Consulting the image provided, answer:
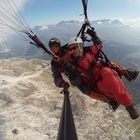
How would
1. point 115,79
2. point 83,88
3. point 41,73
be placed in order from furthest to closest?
point 41,73
point 83,88
point 115,79

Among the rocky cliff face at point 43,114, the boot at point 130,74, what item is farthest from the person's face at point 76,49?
the rocky cliff face at point 43,114

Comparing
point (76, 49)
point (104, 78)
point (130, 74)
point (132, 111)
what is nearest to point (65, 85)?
point (104, 78)

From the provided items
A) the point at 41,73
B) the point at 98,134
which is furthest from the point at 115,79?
the point at 41,73

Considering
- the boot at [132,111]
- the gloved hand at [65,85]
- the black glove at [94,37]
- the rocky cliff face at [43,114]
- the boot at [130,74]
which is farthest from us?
the rocky cliff face at [43,114]

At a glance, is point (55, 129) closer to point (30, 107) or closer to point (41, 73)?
point (30, 107)

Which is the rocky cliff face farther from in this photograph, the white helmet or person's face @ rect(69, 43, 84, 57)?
the white helmet

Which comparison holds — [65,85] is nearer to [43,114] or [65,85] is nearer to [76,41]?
[76,41]

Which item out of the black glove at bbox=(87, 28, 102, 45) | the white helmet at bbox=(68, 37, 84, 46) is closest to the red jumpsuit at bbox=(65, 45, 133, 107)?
the black glove at bbox=(87, 28, 102, 45)

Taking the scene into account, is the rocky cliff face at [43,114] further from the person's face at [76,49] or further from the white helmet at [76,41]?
the white helmet at [76,41]
